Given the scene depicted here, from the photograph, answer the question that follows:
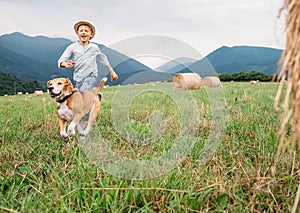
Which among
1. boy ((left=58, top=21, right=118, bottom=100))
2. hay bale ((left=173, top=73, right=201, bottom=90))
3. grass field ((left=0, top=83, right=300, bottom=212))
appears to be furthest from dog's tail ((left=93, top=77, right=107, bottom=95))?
hay bale ((left=173, top=73, right=201, bottom=90))

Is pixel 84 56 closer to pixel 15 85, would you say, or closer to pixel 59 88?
pixel 59 88

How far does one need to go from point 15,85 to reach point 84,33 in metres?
15.4

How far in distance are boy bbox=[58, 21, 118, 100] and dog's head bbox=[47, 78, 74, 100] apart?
1.25ft

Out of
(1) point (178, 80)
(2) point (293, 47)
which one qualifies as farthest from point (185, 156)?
(1) point (178, 80)

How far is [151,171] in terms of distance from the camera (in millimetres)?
2434

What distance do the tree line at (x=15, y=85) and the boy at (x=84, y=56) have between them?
14363 mm

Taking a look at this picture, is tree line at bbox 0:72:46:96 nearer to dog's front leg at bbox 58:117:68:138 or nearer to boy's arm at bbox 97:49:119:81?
boy's arm at bbox 97:49:119:81

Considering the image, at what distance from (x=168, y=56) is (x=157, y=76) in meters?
0.23

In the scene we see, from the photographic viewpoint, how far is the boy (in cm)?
399

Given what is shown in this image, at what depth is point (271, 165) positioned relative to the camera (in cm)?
248

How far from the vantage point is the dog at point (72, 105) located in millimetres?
3587

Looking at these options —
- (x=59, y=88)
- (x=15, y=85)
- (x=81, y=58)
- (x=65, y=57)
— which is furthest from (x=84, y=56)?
(x=15, y=85)

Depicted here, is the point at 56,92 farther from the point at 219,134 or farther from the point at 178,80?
the point at 178,80

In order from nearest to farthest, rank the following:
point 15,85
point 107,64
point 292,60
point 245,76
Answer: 1. point 292,60
2. point 107,64
3. point 15,85
4. point 245,76
